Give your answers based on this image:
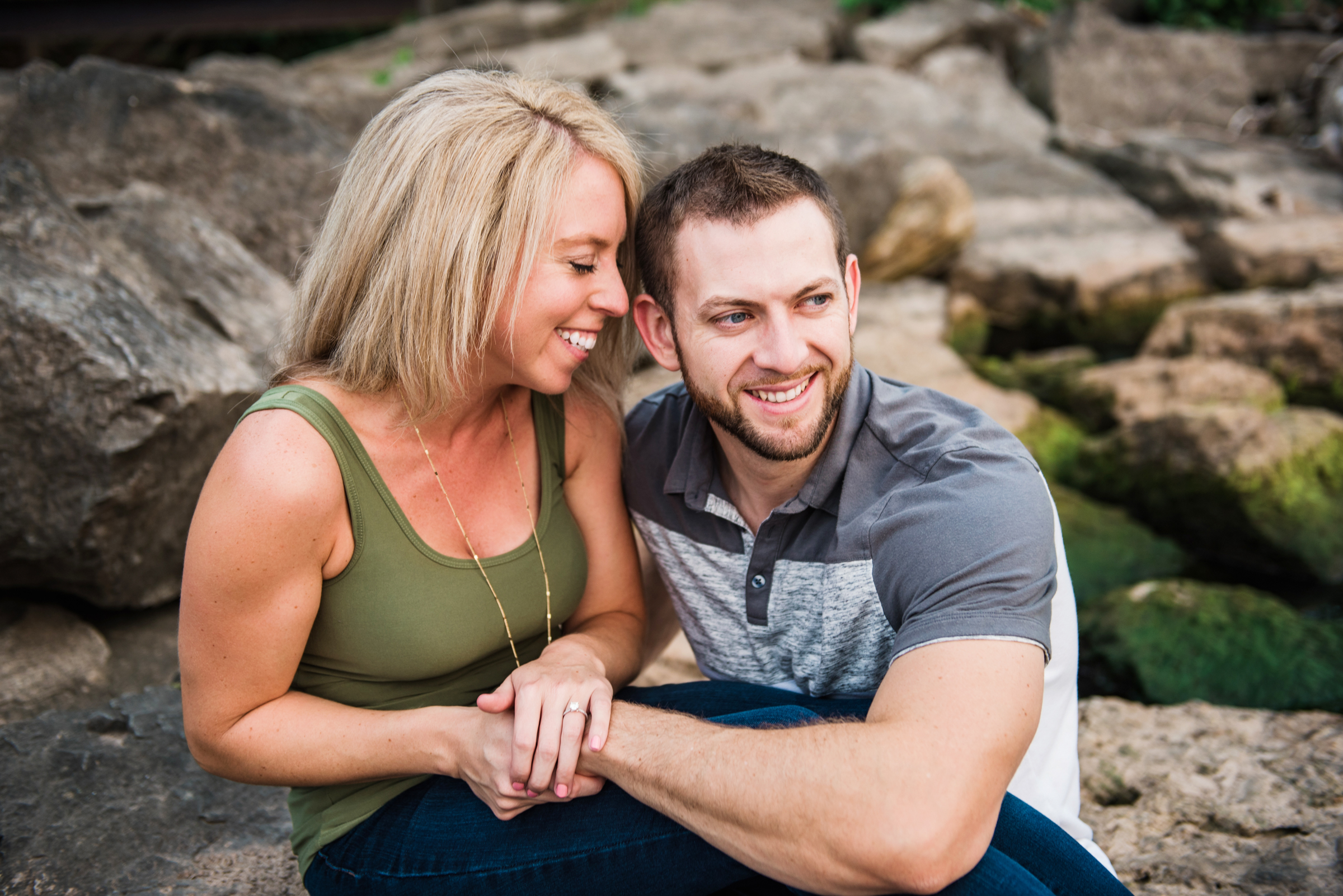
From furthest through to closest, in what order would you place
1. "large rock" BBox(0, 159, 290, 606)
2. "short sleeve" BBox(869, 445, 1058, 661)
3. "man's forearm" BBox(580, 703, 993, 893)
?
"large rock" BBox(0, 159, 290, 606), "short sleeve" BBox(869, 445, 1058, 661), "man's forearm" BBox(580, 703, 993, 893)

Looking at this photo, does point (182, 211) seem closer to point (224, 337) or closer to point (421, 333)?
point (224, 337)

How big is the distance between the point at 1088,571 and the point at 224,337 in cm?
365

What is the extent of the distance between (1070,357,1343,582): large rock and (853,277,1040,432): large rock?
55 cm

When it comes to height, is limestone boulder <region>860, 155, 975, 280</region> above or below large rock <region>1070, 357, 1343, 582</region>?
above

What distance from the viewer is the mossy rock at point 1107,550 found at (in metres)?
4.26

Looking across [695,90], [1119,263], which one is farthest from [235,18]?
[1119,263]

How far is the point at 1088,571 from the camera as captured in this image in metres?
4.30

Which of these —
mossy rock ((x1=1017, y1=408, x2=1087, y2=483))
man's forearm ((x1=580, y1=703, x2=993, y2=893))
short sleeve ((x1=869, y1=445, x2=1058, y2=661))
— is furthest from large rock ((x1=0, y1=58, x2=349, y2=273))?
mossy rock ((x1=1017, y1=408, x2=1087, y2=483))

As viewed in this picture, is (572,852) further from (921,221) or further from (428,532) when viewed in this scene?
(921,221)

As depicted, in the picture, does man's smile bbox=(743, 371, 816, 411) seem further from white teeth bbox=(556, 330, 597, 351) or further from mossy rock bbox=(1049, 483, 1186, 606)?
mossy rock bbox=(1049, 483, 1186, 606)

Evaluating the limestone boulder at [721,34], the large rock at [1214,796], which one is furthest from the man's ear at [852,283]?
the limestone boulder at [721,34]

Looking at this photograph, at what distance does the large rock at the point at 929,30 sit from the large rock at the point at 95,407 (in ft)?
26.1

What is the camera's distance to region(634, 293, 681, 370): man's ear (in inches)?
89.6

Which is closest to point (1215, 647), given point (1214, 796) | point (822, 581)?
point (1214, 796)
